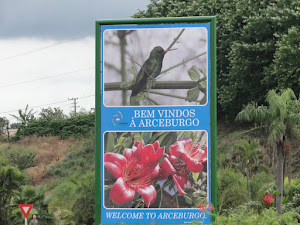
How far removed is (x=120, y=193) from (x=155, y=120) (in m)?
1.35

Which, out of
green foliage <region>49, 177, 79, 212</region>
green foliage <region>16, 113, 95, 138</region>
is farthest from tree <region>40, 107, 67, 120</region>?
green foliage <region>49, 177, 79, 212</region>

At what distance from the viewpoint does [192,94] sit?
1027cm

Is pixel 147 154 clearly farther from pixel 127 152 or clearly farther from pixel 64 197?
pixel 64 197

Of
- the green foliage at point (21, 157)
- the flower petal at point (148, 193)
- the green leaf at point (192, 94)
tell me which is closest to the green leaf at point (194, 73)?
the green leaf at point (192, 94)

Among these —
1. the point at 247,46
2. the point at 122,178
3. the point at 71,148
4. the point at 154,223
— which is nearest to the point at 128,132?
the point at 122,178

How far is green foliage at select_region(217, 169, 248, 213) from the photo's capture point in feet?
87.5

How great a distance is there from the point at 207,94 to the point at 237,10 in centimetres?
3067

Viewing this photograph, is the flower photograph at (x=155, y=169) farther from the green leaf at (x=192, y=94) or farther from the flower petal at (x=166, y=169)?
the green leaf at (x=192, y=94)

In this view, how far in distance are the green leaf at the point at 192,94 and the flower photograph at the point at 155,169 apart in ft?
1.75

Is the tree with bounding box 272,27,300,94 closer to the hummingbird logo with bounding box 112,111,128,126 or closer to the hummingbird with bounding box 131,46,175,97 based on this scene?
the hummingbird with bounding box 131,46,175,97

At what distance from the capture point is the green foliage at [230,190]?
26.7 m

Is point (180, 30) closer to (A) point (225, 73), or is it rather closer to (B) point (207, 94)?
(B) point (207, 94)

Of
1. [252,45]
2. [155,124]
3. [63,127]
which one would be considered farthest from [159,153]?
[63,127]

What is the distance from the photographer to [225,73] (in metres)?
42.5
